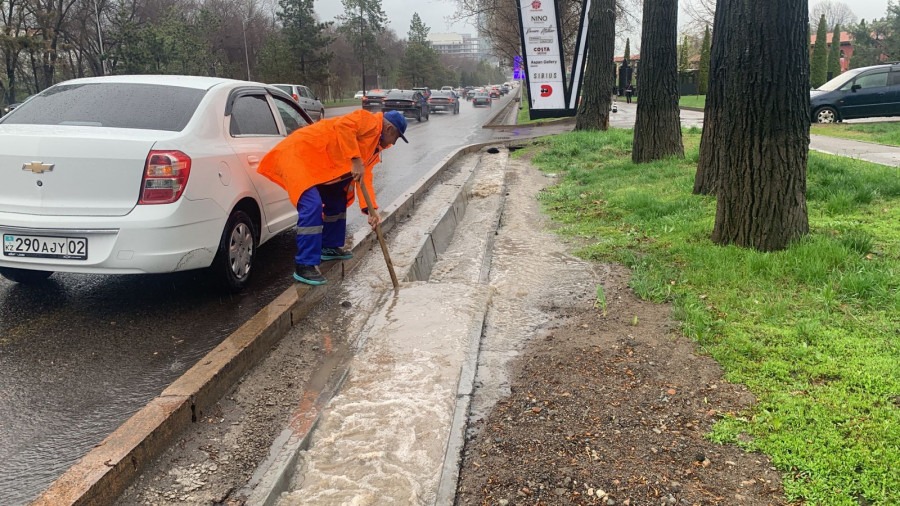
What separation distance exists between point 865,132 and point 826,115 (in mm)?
3594

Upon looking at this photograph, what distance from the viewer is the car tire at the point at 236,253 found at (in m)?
4.88

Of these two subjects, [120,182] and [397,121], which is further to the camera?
[397,121]

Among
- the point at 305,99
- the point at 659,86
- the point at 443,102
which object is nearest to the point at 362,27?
the point at 443,102

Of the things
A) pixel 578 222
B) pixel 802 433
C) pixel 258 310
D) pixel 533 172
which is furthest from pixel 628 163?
pixel 802 433

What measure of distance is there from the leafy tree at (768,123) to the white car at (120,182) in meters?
4.00

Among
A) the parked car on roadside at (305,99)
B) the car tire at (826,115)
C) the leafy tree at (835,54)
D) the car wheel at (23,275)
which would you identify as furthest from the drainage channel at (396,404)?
the leafy tree at (835,54)

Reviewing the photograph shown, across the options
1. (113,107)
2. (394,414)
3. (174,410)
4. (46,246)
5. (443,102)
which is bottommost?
(394,414)

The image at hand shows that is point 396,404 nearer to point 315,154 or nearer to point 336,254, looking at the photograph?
point 315,154

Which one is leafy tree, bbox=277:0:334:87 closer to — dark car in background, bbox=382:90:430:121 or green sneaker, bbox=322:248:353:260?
dark car in background, bbox=382:90:430:121

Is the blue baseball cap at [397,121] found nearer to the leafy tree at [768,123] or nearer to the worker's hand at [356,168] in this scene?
the worker's hand at [356,168]

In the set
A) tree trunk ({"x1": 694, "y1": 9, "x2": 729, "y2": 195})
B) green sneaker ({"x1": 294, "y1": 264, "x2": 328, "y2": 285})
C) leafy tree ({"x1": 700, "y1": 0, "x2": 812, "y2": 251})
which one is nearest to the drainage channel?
green sneaker ({"x1": 294, "y1": 264, "x2": 328, "y2": 285})

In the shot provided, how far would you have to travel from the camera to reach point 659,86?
10.5 meters

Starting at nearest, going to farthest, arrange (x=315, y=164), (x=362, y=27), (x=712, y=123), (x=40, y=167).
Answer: (x=40, y=167)
(x=315, y=164)
(x=712, y=123)
(x=362, y=27)

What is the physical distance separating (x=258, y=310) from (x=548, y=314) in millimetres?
2099
